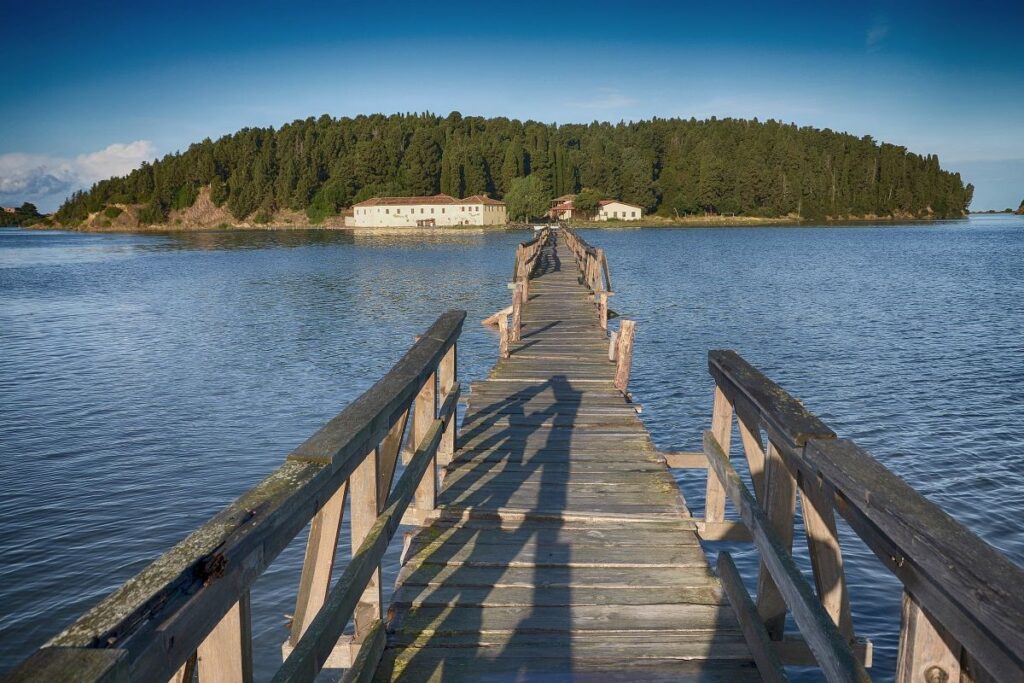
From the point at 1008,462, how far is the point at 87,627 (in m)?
14.8

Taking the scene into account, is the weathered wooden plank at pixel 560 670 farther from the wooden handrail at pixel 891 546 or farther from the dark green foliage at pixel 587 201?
the dark green foliage at pixel 587 201

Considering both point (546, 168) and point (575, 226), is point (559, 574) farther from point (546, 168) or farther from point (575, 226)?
point (546, 168)

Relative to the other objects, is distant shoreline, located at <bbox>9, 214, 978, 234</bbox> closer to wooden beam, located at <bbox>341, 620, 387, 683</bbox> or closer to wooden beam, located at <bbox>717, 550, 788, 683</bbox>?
wooden beam, located at <bbox>717, 550, 788, 683</bbox>

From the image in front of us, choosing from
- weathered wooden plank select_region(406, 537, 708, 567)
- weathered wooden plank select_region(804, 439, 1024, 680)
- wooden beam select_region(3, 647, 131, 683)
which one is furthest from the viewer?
weathered wooden plank select_region(406, 537, 708, 567)

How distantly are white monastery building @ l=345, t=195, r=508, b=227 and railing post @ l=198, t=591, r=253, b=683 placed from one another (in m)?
127

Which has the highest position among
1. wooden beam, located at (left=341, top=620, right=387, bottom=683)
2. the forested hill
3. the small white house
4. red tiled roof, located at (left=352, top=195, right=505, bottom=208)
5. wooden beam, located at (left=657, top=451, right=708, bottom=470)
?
the forested hill

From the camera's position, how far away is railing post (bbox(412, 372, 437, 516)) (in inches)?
216

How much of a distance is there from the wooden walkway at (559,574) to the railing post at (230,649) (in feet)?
5.77

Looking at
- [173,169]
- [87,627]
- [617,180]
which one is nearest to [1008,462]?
[87,627]

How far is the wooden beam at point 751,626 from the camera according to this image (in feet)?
10.9

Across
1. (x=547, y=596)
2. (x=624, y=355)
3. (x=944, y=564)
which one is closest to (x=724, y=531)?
(x=547, y=596)

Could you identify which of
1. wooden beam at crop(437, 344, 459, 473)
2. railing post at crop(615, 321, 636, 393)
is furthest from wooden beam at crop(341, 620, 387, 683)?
railing post at crop(615, 321, 636, 393)

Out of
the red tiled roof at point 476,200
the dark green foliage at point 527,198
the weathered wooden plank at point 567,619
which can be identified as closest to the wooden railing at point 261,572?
the weathered wooden plank at point 567,619

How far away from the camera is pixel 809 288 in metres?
43.8
